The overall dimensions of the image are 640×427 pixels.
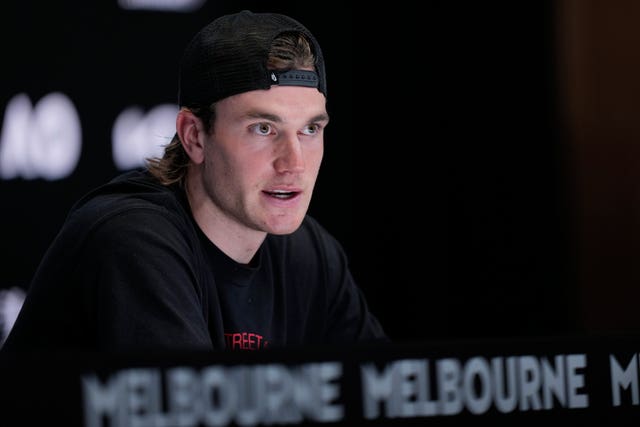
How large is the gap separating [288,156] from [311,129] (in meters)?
0.08

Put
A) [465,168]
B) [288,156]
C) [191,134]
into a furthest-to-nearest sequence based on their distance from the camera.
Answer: [465,168] < [191,134] < [288,156]

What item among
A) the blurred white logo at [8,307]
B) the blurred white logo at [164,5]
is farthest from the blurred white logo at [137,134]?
the blurred white logo at [8,307]

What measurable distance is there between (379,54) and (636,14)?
33.0 inches

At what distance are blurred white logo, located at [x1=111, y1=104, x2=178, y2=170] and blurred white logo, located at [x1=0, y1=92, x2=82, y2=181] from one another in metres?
0.09

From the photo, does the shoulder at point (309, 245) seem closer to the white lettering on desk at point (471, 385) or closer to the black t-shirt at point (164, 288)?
the black t-shirt at point (164, 288)

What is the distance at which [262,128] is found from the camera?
4.98ft

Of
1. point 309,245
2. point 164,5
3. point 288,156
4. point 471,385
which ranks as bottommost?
point 471,385

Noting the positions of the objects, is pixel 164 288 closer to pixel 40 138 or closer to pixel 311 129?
pixel 311 129

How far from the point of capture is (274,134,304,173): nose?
1508mm

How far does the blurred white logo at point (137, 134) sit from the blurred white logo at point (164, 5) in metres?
0.24

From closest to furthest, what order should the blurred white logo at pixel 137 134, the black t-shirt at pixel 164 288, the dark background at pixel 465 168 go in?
the black t-shirt at pixel 164 288
the blurred white logo at pixel 137 134
the dark background at pixel 465 168

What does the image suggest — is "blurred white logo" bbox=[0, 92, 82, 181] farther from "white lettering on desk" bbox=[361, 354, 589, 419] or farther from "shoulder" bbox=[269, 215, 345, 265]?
"white lettering on desk" bbox=[361, 354, 589, 419]

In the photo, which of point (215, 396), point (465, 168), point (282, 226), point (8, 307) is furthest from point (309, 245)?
point (465, 168)

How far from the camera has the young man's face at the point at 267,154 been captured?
59.2 inches
